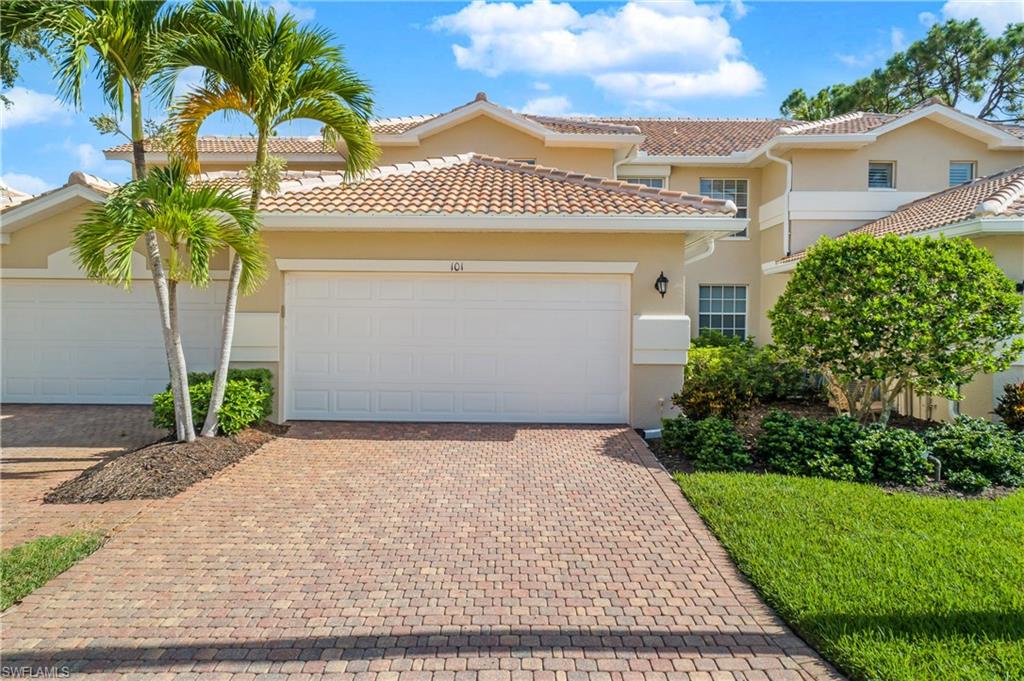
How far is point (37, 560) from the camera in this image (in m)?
5.08

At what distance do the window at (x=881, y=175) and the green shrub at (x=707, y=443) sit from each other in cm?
1332

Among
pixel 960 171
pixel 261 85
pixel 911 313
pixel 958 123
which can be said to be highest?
pixel 958 123

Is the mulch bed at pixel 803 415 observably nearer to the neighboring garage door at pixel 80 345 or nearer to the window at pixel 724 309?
the window at pixel 724 309

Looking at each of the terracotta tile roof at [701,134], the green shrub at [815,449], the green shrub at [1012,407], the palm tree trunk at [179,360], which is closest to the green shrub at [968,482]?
the green shrub at [815,449]

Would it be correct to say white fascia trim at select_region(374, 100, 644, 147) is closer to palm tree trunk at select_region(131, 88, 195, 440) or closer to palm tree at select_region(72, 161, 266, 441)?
palm tree trunk at select_region(131, 88, 195, 440)

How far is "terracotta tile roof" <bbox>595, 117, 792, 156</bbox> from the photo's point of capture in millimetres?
19094

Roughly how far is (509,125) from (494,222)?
7.96 meters

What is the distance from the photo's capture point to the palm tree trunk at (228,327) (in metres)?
8.26

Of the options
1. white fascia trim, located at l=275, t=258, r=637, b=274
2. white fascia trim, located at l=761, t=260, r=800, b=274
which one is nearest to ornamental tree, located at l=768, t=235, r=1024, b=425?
white fascia trim, located at l=275, t=258, r=637, b=274

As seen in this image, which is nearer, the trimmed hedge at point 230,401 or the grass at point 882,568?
the grass at point 882,568

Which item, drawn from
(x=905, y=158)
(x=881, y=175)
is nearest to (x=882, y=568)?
(x=881, y=175)

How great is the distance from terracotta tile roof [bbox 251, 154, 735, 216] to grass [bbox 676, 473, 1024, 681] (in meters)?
4.77

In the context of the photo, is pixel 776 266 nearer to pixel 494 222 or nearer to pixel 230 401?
pixel 494 222

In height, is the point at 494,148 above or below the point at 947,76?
below
